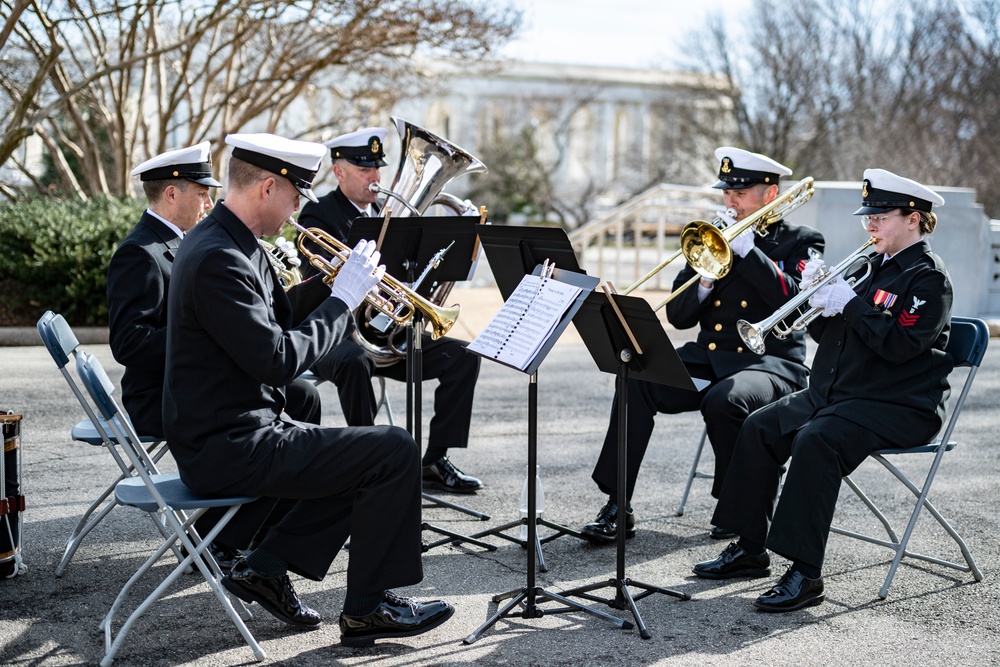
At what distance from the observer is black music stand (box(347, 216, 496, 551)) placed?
4.61 meters

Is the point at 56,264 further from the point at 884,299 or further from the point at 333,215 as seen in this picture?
the point at 884,299

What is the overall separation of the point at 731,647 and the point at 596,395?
477 cm

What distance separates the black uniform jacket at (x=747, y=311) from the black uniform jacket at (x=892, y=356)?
24.2 inches

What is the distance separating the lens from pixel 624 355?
3.92m

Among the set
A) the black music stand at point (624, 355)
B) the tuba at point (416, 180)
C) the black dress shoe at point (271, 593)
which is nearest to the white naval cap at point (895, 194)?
the black music stand at point (624, 355)

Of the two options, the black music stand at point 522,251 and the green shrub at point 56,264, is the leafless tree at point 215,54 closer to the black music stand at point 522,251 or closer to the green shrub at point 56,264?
the green shrub at point 56,264

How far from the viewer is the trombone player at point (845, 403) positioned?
4.15 metres

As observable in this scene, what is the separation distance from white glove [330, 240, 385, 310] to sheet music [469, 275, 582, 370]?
0.43 m

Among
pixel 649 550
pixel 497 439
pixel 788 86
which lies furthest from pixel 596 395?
pixel 788 86

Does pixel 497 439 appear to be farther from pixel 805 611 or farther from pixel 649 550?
pixel 805 611

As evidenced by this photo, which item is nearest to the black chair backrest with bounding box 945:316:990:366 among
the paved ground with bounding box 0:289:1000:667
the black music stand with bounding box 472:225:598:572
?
the paved ground with bounding box 0:289:1000:667

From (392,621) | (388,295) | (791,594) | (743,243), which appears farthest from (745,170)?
(392,621)

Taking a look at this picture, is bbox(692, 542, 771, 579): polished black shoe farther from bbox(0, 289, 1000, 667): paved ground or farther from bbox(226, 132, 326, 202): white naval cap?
bbox(226, 132, 326, 202): white naval cap

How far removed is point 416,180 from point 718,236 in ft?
5.47
